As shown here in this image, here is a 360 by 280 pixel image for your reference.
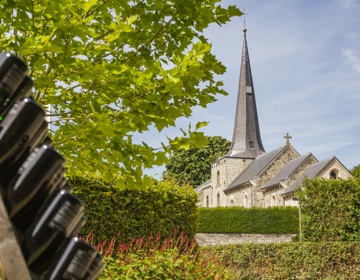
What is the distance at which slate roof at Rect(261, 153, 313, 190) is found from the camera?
178ft

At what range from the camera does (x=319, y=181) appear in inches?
1199

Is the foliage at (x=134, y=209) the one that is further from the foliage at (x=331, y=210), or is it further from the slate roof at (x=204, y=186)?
the slate roof at (x=204, y=186)

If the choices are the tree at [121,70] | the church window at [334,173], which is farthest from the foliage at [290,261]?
the church window at [334,173]

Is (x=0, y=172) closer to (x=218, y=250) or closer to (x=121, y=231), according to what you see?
(x=121, y=231)

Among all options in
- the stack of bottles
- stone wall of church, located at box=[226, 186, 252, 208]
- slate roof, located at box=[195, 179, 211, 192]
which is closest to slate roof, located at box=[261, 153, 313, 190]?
stone wall of church, located at box=[226, 186, 252, 208]

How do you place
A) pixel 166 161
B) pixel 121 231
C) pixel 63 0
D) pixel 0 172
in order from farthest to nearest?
pixel 121 231 < pixel 166 161 < pixel 63 0 < pixel 0 172

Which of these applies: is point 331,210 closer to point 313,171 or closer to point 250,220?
point 250,220

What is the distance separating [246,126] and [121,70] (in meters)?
67.9

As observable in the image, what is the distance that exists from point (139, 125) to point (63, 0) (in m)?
1.43

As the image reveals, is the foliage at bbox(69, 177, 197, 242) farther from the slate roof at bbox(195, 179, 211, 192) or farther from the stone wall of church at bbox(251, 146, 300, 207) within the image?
the slate roof at bbox(195, 179, 211, 192)

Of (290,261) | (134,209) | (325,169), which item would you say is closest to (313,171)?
(325,169)

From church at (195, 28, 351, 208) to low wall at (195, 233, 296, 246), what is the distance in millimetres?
5987

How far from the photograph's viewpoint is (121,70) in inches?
213

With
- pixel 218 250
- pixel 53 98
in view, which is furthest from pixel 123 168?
pixel 218 250
